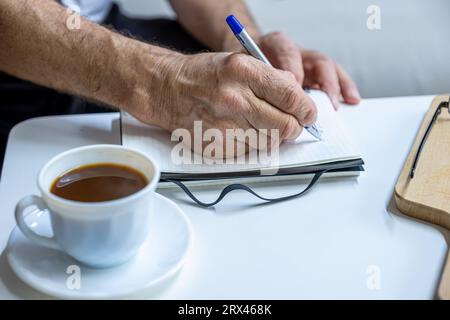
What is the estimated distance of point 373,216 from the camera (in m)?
0.64

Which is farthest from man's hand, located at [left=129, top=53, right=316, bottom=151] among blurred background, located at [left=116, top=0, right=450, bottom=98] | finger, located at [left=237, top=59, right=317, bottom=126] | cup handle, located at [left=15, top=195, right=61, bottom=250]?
blurred background, located at [left=116, top=0, right=450, bottom=98]

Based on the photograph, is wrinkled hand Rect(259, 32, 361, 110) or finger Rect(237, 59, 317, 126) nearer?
finger Rect(237, 59, 317, 126)

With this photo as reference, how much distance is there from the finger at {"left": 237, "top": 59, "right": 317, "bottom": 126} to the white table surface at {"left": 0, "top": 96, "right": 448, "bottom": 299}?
93 mm

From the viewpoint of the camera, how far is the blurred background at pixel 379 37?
1.23m

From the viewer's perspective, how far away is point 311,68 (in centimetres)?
96

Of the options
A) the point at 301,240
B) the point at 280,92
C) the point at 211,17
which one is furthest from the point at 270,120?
the point at 211,17

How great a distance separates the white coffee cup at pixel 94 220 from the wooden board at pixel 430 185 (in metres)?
0.28

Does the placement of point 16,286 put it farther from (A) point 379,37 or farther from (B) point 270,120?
(A) point 379,37

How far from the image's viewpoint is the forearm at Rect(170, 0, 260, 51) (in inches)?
44.6

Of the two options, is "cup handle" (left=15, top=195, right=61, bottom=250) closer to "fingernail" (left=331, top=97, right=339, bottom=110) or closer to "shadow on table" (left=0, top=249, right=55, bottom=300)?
"shadow on table" (left=0, top=249, right=55, bottom=300)

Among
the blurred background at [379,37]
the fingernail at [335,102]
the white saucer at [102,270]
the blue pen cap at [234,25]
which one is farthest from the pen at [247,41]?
the blurred background at [379,37]

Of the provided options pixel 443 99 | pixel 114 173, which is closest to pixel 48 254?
pixel 114 173

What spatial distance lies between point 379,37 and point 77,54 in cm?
76
